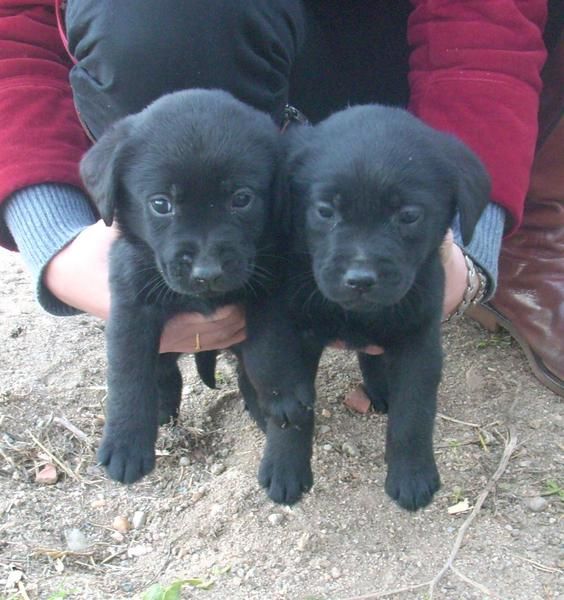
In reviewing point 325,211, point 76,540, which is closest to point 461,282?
point 325,211

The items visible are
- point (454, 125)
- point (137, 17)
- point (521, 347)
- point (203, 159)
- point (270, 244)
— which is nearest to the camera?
point (203, 159)

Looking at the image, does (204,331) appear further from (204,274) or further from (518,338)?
(518,338)

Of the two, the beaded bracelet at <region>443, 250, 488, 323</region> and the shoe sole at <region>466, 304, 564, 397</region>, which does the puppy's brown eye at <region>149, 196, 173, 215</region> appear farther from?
the shoe sole at <region>466, 304, 564, 397</region>

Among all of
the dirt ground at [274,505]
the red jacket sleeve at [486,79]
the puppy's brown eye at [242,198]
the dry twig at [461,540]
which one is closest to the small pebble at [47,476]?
the dirt ground at [274,505]

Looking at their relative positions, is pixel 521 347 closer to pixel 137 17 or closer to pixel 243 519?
pixel 243 519

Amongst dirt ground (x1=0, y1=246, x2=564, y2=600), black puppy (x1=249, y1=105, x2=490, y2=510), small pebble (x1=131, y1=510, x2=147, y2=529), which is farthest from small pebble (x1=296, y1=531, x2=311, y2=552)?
small pebble (x1=131, y1=510, x2=147, y2=529)

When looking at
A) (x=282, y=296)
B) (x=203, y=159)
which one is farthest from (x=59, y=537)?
(x=203, y=159)
